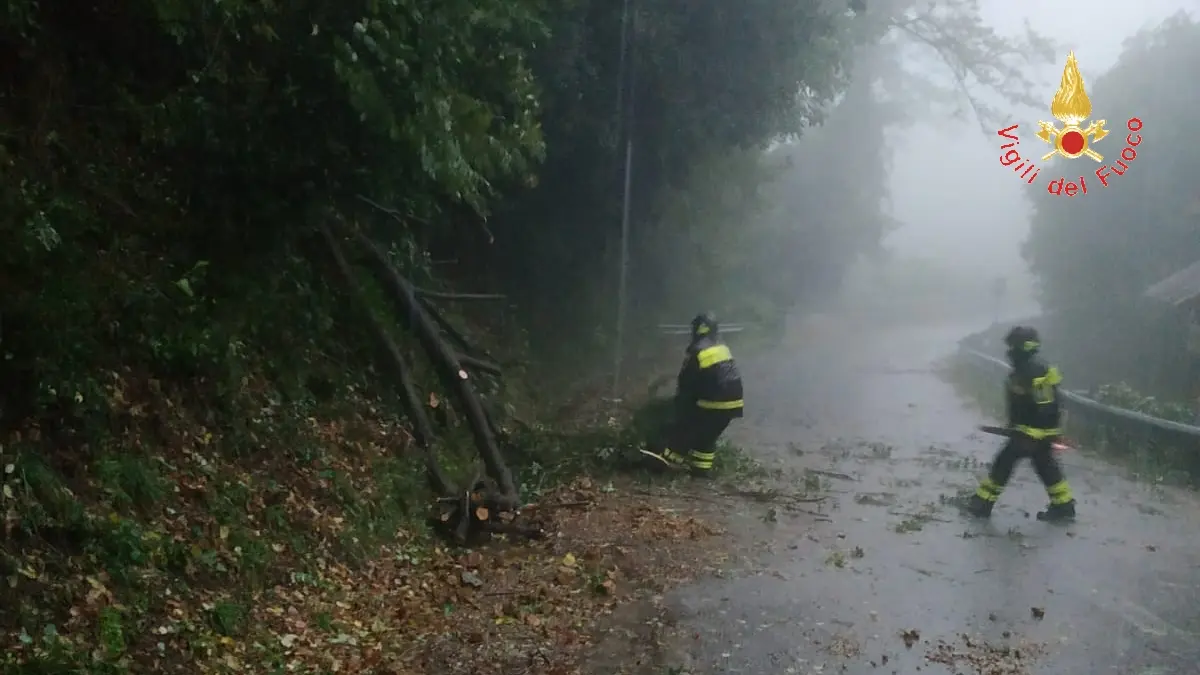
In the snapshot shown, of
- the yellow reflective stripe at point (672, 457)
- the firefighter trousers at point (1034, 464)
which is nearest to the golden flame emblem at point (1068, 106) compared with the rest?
the firefighter trousers at point (1034, 464)

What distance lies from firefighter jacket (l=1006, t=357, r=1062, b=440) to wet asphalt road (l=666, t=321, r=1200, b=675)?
35.5 inches

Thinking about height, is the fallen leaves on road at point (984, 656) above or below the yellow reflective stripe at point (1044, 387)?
below

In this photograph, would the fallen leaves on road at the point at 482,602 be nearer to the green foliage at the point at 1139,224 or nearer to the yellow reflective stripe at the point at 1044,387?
the yellow reflective stripe at the point at 1044,387

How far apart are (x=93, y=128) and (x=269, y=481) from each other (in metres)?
2.72

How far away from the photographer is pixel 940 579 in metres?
7.23

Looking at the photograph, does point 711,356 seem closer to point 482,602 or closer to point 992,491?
point 992,491

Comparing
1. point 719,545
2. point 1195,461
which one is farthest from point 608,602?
point 1195,461

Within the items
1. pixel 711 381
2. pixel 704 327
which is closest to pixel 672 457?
pixel 711 381

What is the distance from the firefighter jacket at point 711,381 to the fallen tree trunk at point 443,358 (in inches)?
88.5

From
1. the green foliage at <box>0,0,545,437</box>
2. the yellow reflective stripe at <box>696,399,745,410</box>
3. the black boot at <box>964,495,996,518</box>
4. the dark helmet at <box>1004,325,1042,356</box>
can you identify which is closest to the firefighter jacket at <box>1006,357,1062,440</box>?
the dark helmet at <box>1004,325,1042,356</box>

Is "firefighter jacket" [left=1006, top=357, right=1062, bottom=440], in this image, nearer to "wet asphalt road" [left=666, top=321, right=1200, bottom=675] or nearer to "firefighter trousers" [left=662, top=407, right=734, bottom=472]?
"wet asphalt road" [left=666, top=321, right=1200, bottom=675]

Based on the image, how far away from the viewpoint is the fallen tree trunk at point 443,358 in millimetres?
8625

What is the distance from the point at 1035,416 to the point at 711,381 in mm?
3075

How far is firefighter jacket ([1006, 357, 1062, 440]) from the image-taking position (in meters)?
8.84
